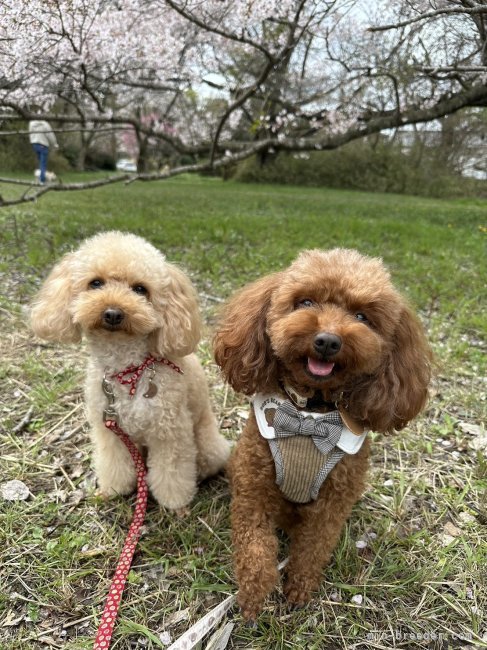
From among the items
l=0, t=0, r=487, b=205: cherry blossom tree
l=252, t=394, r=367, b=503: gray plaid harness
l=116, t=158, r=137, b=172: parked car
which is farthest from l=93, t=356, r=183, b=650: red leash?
l=116, t=158, r=137, b=172: parked car

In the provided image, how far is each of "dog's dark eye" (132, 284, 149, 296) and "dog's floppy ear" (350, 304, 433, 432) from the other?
110 centimetres

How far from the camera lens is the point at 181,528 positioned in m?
2.28

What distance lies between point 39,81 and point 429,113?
8661 millimetres

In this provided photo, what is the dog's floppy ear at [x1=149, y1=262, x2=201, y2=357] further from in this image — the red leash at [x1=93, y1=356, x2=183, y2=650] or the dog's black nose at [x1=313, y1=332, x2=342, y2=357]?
the dog's black nose at [x1=313, y1=332, x2=342, y2=357]

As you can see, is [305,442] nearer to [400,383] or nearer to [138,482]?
[400,383]

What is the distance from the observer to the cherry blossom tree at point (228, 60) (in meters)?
4.81

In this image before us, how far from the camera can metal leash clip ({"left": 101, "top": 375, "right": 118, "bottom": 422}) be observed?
7.04ft

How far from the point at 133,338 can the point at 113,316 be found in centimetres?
24

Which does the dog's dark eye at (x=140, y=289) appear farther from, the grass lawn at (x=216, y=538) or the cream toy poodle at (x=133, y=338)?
the grass lawn at (x=216, y=538)

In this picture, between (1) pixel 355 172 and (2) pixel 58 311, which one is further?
(1) pixel 355 172

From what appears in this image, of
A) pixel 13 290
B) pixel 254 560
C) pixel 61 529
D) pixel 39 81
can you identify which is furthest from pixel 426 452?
pixel 39 81

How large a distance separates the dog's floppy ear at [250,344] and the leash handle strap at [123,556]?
2.18 ft

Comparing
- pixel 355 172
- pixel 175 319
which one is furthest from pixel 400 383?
pixel 355 172

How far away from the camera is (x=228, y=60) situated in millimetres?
11867
